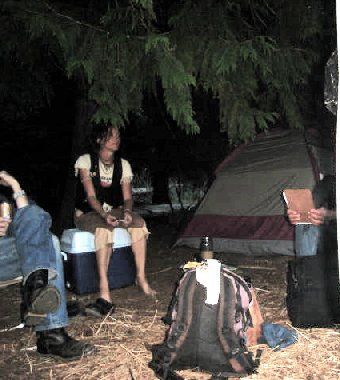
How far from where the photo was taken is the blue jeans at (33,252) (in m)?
2.79

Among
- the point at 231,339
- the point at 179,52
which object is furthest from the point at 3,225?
the point at 179,52

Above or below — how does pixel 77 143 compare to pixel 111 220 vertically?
above

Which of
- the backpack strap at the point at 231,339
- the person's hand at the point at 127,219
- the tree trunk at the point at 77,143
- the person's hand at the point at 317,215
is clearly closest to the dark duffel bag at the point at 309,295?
the person's hand at the point at 317,215

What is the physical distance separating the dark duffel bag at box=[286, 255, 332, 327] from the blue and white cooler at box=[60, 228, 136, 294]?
1564 mm

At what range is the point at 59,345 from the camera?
2.88m

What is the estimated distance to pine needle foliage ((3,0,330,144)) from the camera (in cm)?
386

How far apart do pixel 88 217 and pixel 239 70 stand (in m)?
1.74

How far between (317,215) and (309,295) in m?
0.57

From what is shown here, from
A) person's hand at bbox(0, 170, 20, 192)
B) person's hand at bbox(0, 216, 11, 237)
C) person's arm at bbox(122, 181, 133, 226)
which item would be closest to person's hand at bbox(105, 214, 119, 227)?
person's arm at bbox(122, 181, 133, 226)

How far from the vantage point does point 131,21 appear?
3.97 metres

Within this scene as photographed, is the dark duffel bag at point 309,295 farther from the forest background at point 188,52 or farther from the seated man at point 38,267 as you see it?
the forest background at point 188,52

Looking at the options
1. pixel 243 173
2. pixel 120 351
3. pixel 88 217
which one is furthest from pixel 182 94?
pixel 243 173

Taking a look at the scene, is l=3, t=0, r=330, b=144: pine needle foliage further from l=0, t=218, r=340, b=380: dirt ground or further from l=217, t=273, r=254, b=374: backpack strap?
l=217, t=273, r=254, b=374: backpack strap

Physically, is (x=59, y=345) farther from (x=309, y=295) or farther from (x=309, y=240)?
(x=309, y=240)
